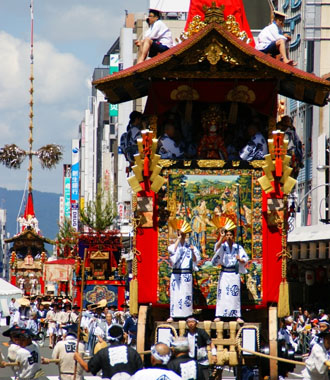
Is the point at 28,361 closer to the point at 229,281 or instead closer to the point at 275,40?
the point at 229,281

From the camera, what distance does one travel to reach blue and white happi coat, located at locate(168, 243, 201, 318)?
16.4 meters

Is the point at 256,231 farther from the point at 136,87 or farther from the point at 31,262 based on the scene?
the point at 31,262

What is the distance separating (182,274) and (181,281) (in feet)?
0.35

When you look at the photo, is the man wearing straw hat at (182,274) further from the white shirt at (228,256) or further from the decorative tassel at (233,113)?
the decorative tassel at (233,113)

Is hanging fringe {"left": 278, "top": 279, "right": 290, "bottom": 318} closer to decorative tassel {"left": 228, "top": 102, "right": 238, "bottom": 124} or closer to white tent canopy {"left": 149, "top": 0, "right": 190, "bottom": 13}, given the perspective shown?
decorative tassel {"left": 228, "top": 102, "right": 238, "bottom": 124}

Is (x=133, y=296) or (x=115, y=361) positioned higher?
(x=133, y=296)

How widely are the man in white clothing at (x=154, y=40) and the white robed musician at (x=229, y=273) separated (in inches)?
129

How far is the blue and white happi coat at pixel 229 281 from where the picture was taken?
16.3 m

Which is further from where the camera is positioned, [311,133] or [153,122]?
[311,133]

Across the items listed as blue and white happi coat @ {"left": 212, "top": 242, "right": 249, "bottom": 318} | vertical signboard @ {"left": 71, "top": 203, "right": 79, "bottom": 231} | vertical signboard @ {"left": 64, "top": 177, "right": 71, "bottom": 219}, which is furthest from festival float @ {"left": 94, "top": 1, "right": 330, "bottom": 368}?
vertical signboard @ {"left": 64, "top": 177, "right": 71, "bottom": 219}

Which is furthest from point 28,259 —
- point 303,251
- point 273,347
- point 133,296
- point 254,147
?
point 273,347

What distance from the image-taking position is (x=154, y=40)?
58.3 feet

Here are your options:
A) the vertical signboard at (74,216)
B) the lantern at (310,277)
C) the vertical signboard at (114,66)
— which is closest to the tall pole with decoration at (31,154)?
the vertical signboard at (114,66)

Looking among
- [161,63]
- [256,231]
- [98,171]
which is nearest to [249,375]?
[256,231]
